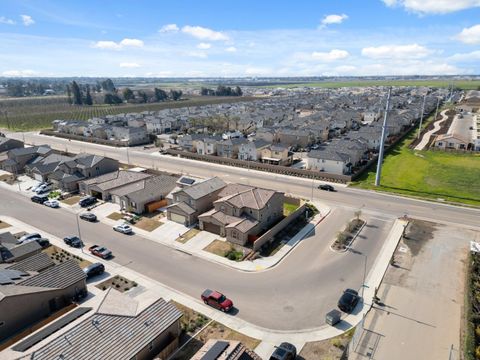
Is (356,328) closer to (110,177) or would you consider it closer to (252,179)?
(252,179)

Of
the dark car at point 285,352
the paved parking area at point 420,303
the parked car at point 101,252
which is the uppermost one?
the dark car at point 285,352

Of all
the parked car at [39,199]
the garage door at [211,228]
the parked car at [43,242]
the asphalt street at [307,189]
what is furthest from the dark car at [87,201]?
the garage door at [211,228]

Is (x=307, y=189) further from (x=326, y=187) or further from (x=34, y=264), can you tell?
(x=34, y=264)

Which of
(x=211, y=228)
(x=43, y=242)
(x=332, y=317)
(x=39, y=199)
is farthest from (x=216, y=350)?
(x=39, y=199)

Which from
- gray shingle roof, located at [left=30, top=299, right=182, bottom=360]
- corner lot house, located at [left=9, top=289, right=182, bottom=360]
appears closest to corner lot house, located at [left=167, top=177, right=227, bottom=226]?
corner lot house, located at [left=9, top=289, right=182, bottom=360]

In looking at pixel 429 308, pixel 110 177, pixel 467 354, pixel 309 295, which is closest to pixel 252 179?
pixel 110 177

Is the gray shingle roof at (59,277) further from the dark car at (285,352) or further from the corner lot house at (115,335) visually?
the dark car at (285,352)
